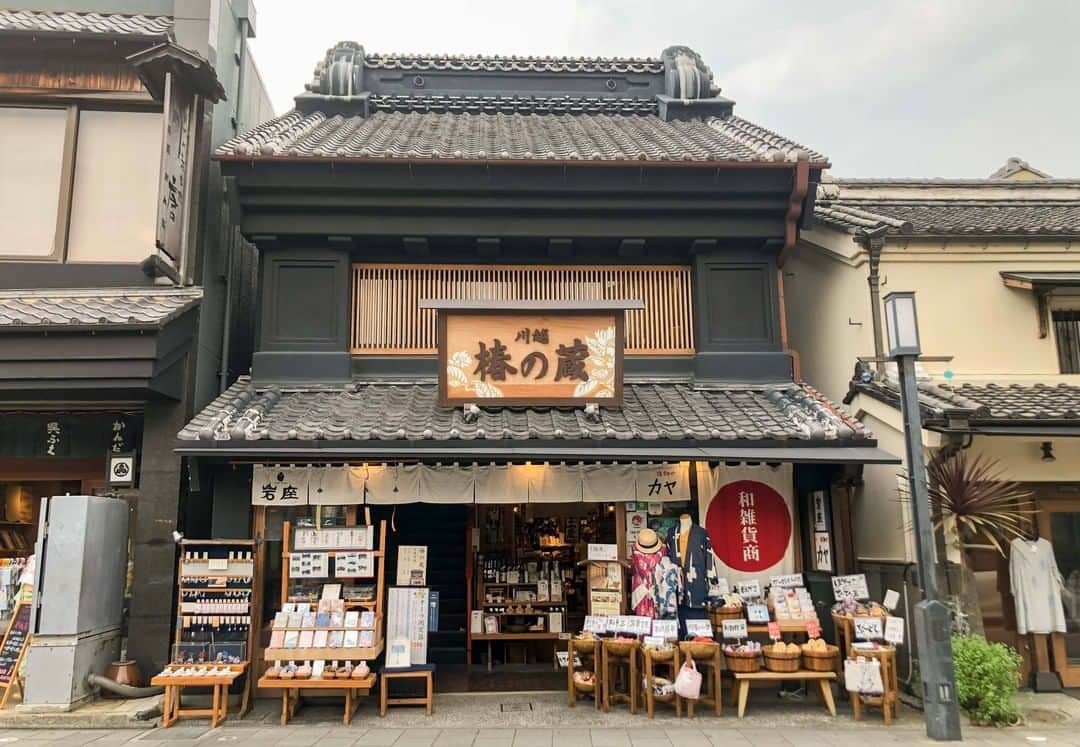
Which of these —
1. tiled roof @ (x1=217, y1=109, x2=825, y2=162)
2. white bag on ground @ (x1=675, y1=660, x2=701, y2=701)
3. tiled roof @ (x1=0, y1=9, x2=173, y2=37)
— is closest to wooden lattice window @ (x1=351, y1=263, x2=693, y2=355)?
tiled roof @ (x1=217, y1=109, x2=825, y2=162)

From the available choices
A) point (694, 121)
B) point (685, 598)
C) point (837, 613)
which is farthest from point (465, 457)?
point (694, 121)

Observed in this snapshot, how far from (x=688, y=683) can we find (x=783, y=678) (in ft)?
3.94

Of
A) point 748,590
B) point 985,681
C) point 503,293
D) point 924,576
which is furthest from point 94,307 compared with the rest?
point 985,681

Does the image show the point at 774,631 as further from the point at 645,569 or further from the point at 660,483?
the point at 660,483

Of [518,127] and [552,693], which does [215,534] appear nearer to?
[552,693]

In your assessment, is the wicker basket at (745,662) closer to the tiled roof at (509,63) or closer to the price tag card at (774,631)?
the price tag card at (774,631)

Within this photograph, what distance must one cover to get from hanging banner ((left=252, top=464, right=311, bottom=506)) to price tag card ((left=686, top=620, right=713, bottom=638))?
523 centimetres

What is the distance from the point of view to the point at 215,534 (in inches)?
364

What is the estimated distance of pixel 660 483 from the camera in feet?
30.9

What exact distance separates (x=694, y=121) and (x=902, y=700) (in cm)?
1041

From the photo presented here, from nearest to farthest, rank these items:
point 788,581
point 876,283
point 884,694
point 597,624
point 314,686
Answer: point 884,694 → point 314,686 → point 597,624 → point 788,581 → point 876,283

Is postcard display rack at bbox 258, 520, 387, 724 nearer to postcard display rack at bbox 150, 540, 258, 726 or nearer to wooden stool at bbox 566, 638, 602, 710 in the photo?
postcard display rack at bbox 150, 540, 258, 726

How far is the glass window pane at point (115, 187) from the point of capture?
34.2 feet

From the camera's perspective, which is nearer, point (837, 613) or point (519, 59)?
point (837, 613)
